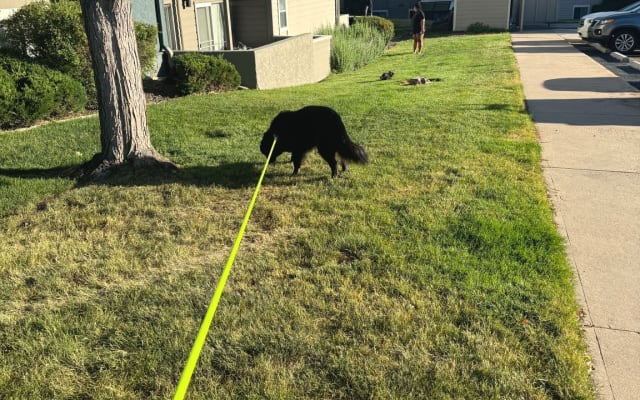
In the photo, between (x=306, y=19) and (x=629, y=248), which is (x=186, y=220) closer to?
(x=629, y=248)

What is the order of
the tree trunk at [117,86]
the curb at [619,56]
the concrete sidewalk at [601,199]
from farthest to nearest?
the curb at [619,56] → the tree trunk at [117,86] → the concrete sidewalk at [601,199]

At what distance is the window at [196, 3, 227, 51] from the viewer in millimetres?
15522

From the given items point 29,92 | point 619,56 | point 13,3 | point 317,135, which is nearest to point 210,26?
point 13,3

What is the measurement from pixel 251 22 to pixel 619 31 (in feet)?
38.9

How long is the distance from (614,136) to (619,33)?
37.8 feet

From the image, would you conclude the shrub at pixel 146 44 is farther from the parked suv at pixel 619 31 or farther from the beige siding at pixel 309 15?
the parked suv at pixel 619 31

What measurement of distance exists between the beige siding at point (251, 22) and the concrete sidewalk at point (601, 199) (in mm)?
9104

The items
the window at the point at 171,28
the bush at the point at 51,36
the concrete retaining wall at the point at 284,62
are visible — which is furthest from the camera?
the window at the point at 171,28

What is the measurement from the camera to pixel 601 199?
5176 mm

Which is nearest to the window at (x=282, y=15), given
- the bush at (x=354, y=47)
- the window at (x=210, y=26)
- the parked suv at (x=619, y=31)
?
the bush at (x=354, y=47)

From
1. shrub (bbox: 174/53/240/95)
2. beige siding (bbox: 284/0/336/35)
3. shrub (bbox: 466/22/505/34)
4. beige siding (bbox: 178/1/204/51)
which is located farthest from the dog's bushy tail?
shrub (bbox: 466/22/505/34)

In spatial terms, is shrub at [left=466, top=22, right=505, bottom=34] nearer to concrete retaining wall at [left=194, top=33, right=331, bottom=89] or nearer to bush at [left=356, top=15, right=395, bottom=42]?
bush at [left=356, top=15, right=395, bottom=42]

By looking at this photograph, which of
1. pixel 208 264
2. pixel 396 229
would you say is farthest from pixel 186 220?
pixel 396 229

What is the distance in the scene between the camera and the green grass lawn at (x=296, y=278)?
2801 millimetres
